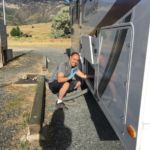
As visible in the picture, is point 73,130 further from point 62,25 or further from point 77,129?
point 62,25

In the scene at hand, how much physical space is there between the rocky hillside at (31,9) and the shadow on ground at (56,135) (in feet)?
323

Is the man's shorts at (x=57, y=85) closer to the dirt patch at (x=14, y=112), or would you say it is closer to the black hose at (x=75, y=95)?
the black hose at (x=75, y=95)

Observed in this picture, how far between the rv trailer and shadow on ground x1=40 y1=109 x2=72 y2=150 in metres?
0.96

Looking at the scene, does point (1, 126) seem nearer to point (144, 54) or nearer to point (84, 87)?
point (84, 87)

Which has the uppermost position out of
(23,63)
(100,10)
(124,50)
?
(100,10)

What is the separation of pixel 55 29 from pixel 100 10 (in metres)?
30.7

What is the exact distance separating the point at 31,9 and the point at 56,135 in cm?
11868

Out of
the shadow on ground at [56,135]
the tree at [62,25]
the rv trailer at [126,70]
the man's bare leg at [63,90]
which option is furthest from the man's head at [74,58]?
the tree at [62,25]

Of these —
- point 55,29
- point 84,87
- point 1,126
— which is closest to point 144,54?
point 1,126

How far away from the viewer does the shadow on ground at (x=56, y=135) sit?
520 centimetres

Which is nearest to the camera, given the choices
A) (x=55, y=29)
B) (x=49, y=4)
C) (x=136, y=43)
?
(x=136, y=43)

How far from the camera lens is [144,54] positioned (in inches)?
119

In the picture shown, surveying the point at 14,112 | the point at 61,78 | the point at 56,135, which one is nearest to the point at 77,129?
the point at 56,135

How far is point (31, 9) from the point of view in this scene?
120 metres
